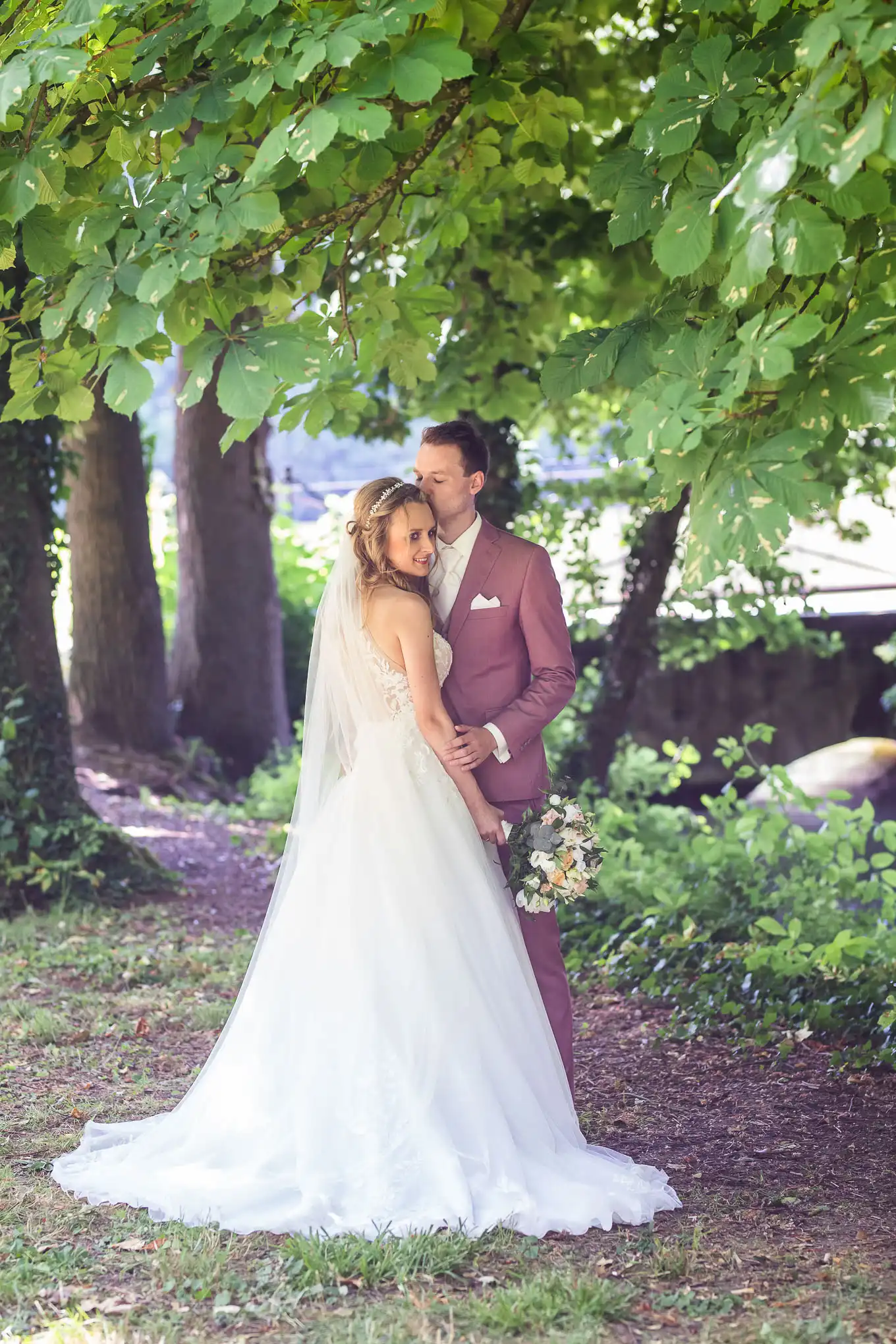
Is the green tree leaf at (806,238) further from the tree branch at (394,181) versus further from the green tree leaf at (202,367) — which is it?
the tree branch at (394,181)

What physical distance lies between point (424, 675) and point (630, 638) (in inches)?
190

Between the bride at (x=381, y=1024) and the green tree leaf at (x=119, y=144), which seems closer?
the bride at (x=381, y=1024)

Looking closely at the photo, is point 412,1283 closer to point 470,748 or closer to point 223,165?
point 470,748

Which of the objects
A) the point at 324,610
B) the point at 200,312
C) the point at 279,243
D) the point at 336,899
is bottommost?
the point at 336,899

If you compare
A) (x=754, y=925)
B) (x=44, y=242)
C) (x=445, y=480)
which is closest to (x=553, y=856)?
(x=445, y=480)

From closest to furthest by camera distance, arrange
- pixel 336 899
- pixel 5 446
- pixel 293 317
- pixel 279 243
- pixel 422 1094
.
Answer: pixel 422 1094, pixel 336 899, pixel 279 243, pixel 293 317, pixel 5 446

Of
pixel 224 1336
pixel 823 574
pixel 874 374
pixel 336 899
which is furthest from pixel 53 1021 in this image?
A: pixel 823 574

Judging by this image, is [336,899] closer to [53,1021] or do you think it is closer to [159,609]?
[53,1021]

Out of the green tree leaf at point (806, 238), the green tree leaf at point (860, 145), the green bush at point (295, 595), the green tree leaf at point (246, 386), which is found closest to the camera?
the green tree leaf at point (860, 145)

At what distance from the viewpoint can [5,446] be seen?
7613 millimetres

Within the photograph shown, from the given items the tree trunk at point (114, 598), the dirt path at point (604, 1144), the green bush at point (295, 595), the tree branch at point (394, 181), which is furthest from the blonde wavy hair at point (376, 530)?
the green bush at point (295, 595)

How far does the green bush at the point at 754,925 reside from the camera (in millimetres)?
5652

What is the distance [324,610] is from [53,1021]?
100 inches

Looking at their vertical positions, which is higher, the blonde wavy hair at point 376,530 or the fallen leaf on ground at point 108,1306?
the blonde wavy hair at point 376,530
